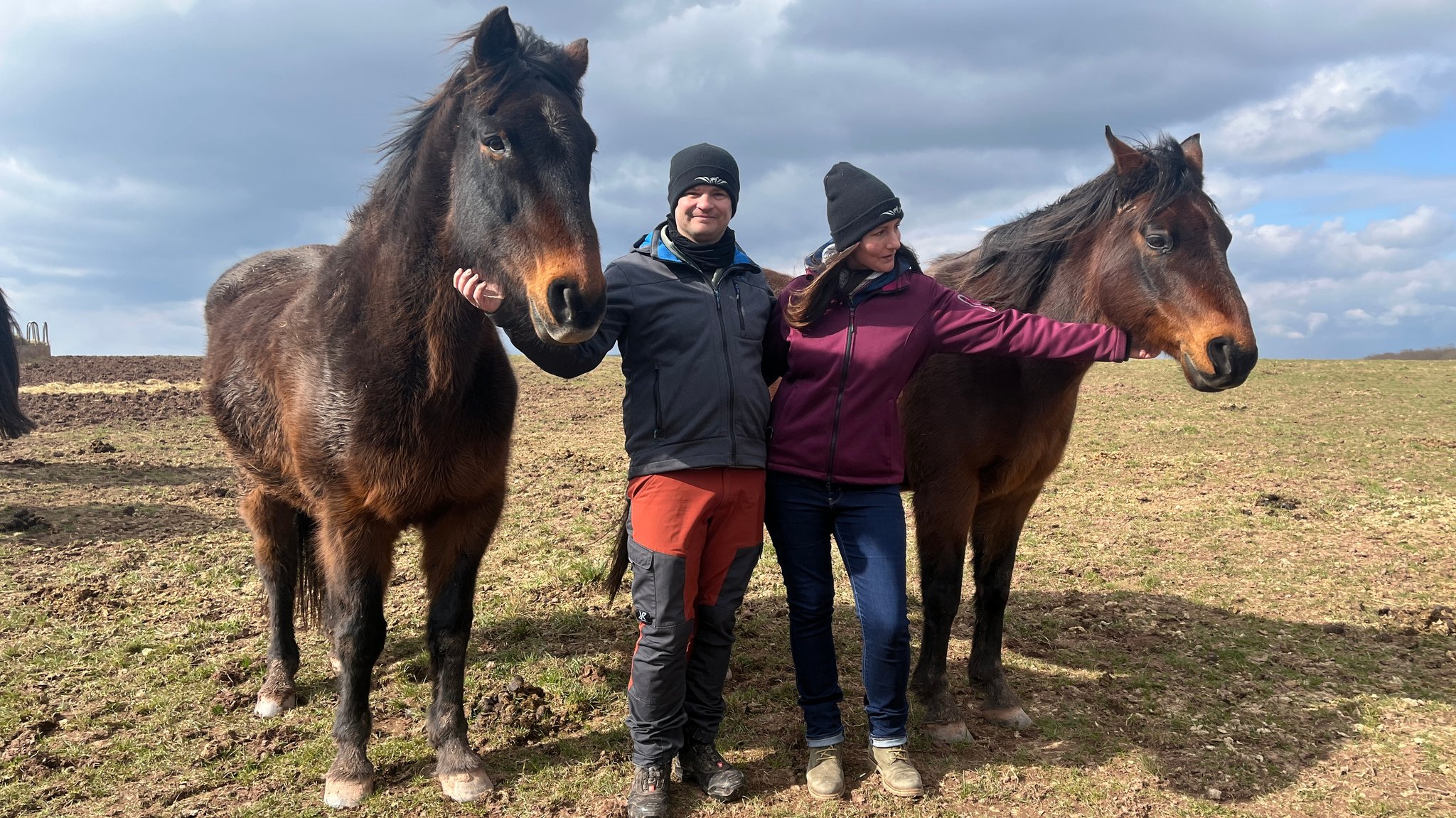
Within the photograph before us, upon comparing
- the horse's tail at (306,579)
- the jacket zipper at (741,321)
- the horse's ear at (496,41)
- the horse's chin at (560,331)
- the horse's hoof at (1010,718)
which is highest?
the horse's ear at (496,41)

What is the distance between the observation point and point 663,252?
10.9 ft

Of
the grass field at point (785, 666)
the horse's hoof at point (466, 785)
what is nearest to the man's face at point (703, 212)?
the grass field at point (785, 666)

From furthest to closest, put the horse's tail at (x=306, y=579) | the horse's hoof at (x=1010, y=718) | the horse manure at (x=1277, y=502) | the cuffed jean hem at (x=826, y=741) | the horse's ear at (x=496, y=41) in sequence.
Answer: the horse manure at (x=1277, y=502), the horse's tail at (x=306, y=579), the horse's hoof at (x=1010, y=718), the cuffed jean hem at (x=826, y=741), the horse's ear at (x=496, y=41)

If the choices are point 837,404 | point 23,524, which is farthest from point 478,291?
point 23,524

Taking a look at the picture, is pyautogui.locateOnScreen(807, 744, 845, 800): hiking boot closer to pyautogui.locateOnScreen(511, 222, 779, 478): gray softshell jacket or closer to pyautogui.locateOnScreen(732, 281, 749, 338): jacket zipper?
pyautogui.locateOnScreen(511, 222, 779, 478): gray softshell jacket

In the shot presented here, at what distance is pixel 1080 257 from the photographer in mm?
4035

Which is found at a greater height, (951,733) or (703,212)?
(703,212)

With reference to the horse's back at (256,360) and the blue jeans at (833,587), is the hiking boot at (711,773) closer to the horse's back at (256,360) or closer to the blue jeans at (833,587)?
the blue jeans at (833,587)

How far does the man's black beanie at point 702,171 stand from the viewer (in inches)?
125

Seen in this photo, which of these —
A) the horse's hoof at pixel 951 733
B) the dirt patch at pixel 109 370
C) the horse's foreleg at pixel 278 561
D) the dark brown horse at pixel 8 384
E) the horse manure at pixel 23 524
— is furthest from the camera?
the dirt patch at pixel 109 370

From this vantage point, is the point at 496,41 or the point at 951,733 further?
the point at 951,733

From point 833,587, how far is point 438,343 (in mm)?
1910

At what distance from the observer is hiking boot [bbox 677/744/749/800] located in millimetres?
3354

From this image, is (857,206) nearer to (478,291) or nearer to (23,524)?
(478,291)
